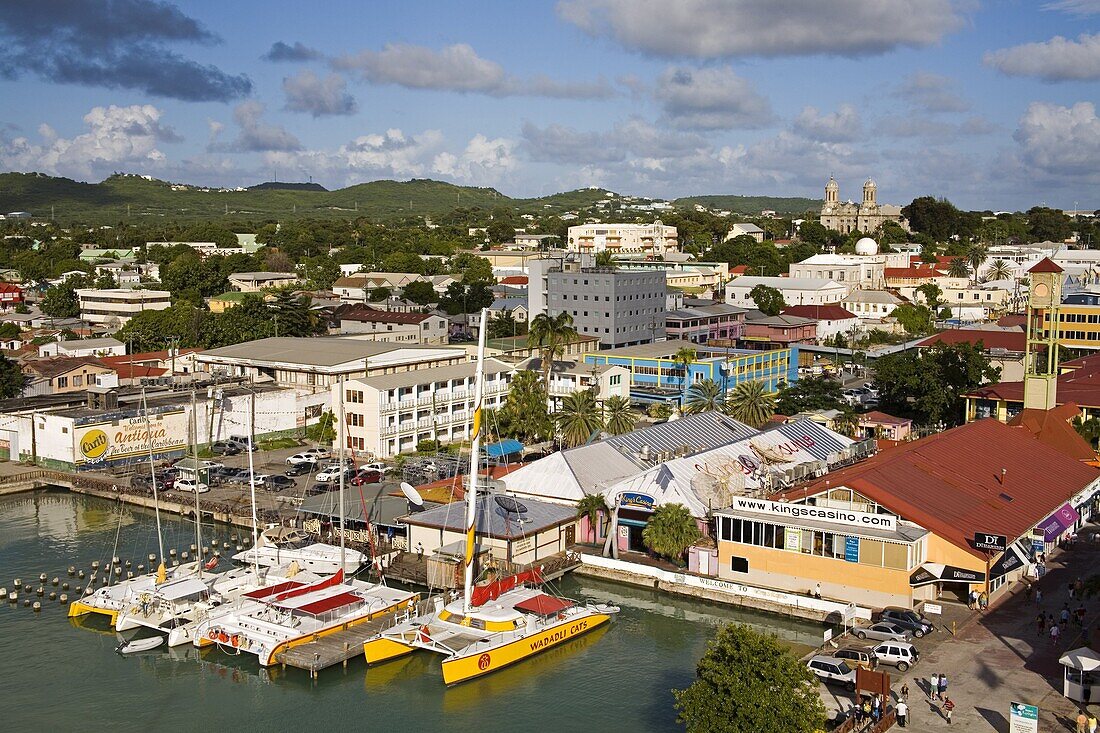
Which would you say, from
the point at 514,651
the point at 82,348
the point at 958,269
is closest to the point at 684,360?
the point at 514,651

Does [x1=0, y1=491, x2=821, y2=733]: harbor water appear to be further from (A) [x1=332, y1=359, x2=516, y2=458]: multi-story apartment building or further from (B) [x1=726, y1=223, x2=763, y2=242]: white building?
(B) [x1=726, y1=223, x2=763, y2=242]: white building

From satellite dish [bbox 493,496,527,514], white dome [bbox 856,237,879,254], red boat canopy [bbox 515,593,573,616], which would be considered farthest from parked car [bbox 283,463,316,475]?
white dome [bbox 856,237,879,254]

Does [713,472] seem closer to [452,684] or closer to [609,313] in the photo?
[452,684]

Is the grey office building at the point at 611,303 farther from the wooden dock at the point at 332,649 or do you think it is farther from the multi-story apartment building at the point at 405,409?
the wooden dock at the point at 332,649

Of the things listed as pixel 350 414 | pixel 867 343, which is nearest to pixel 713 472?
pixel 350 414

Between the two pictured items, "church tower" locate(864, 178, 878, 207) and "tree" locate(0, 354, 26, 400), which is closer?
"tree" locate(0, 354, 26, 400)

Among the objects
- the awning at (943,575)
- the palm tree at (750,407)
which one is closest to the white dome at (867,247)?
the palm tree at (750,407)

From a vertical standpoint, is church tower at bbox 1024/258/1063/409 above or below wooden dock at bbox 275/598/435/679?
above

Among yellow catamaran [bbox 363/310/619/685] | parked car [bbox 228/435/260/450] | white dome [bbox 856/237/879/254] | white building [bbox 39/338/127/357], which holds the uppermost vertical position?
white dome [bbox 856/237/879/254]

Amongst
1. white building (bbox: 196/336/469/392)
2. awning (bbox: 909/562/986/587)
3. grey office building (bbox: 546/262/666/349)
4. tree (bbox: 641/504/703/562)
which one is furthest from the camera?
grey office building (bbox: 546/262/666/349)
